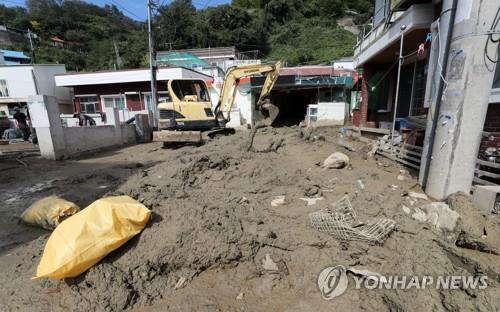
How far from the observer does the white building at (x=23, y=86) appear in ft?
70.2

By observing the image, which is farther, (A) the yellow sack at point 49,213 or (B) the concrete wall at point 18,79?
(B) the concrete wall at point 18,79

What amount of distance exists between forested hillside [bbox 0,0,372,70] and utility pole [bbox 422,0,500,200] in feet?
101

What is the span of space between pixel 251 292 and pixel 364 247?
1270 millimetres

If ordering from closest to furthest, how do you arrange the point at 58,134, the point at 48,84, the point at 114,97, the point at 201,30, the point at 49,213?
the point at 49,213, the point at 58,134, the point at 114,97, the point at 48,84, the point at 201,30

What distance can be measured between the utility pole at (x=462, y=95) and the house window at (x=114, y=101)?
19.0 meters

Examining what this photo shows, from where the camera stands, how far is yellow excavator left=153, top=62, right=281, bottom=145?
9.27 metres

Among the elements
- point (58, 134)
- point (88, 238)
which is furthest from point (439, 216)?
point (58, 134)

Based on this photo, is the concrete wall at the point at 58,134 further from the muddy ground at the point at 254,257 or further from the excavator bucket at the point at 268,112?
the excavator bucket at the point at 268,112

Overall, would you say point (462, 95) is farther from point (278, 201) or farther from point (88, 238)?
point (88, 238)

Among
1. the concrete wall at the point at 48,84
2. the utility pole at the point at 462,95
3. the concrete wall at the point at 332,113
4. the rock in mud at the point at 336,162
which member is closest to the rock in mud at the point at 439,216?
the utility pole at the point at 462,95

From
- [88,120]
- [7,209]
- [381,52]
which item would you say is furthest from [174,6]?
[7,209]

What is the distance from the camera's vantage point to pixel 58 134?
801cm

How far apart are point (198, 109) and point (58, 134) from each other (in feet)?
15.1

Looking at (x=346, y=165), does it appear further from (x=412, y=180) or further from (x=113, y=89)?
(x=113, y=89)
